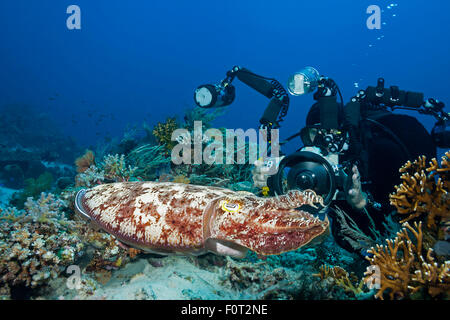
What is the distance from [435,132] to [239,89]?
451 feet

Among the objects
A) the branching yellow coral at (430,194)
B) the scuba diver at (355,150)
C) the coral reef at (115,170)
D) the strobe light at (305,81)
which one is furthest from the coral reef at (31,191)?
the branching yellow coral at (430,194)

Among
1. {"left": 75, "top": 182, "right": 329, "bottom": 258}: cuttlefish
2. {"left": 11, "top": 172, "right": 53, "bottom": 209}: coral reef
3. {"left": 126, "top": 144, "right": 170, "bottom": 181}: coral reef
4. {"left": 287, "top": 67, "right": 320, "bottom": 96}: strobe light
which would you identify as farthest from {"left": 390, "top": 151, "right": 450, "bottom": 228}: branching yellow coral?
{"left": 11, "top": 172, "right": 53, "bottom": 209}: coral reef

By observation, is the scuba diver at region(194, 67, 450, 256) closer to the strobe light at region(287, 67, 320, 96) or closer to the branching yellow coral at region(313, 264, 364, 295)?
the strobe light at region(287, 67, 320, 96)

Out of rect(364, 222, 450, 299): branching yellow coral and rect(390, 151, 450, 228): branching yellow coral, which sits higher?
rect(390, 151, 450, 228): branching yellow coral

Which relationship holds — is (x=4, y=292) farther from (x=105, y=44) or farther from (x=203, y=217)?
(x=105, y=44)

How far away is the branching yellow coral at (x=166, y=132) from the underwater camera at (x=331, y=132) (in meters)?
2.90

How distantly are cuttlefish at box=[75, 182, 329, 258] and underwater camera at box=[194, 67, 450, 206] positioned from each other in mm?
1285

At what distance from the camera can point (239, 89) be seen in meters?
136

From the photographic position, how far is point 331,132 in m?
4.15

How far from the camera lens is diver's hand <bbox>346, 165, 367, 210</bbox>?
11.5 feet

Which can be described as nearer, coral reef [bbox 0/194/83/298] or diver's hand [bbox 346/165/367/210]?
coral reef [bbox 0/194/83/298]

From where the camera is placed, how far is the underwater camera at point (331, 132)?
3.54 m

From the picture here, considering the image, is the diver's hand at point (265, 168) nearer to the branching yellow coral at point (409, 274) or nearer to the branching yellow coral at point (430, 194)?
the branching yellow coral at point (430, 194)

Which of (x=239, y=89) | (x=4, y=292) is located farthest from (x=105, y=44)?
(x=4, y=292)
